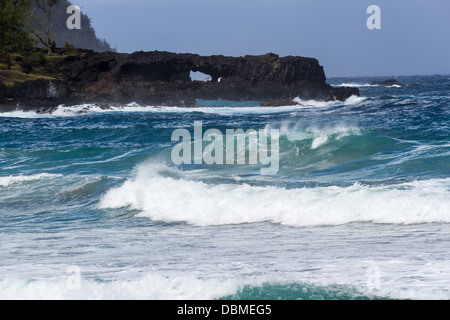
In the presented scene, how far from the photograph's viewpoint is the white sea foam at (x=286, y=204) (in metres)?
9.29

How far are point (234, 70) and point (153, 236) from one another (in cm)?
5154

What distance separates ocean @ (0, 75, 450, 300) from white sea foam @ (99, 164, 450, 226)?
3cm

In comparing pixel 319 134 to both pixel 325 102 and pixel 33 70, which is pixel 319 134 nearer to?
pixel 325 102

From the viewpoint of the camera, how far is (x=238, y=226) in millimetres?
9516

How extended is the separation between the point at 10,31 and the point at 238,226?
159 ft

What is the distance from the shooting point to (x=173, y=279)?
5992 millimetres

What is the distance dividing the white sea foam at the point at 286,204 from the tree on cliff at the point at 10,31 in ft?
143

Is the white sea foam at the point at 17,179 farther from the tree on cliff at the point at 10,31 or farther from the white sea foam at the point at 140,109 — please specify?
the tree on cliff at the point at 10,31

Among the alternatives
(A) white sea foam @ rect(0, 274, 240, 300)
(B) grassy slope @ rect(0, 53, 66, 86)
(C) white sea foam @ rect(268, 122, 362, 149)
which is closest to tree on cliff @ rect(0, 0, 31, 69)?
(B) grassy slope @ rect(0, 53, 66, 86)

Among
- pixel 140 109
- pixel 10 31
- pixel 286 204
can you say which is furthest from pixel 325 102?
pixel 286 204

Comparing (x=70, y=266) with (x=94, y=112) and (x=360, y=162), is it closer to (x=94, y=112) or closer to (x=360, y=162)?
(x=360, y=162)

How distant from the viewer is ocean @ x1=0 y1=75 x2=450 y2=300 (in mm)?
Result: 5801

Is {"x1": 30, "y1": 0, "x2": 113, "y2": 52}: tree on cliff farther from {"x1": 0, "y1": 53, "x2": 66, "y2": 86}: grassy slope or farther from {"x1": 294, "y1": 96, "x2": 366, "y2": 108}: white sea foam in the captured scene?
{"x1": 294, "y1": 96, "x2": 366, "y2": 108}: white sea foam

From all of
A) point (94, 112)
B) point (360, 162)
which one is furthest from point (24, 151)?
point (94, 112)
